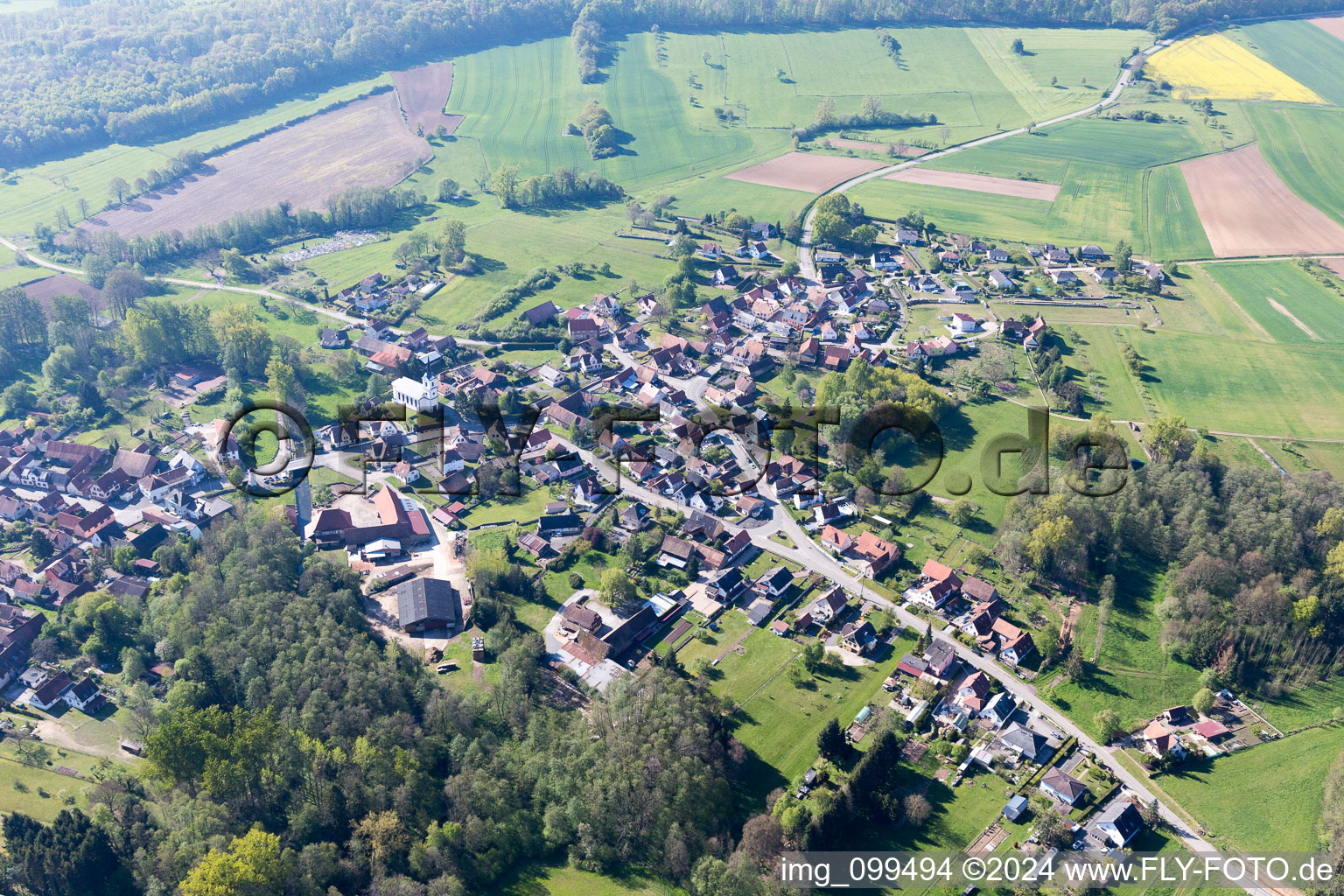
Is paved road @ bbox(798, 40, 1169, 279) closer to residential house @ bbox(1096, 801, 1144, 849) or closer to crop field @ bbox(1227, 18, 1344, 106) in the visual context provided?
crop field @ bbox(1227, 18, 1344, 106)

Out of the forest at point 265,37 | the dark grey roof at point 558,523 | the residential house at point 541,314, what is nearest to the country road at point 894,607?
the dark grey roof at point 558,523

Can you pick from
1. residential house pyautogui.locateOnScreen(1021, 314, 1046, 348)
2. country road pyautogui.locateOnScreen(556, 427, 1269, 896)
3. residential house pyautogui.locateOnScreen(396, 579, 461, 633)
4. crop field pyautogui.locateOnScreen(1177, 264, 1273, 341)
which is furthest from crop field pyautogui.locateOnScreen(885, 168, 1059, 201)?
residential house pyautogui.locateOnScreen(396, 579, 461, 633)

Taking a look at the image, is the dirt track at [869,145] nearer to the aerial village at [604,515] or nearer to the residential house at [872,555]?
the aerial village at [604,515]

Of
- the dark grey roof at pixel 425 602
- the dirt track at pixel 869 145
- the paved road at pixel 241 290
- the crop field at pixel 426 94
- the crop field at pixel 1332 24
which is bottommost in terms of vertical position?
the dark grey roof at pixel 425 602

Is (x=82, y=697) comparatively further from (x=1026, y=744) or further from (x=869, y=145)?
(x=869, y=145)

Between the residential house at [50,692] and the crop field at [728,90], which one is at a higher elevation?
the crop field at [728,90]

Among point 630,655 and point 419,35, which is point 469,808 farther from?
point 419,35

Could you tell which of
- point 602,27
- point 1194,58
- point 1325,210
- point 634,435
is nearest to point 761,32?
point 602,27
